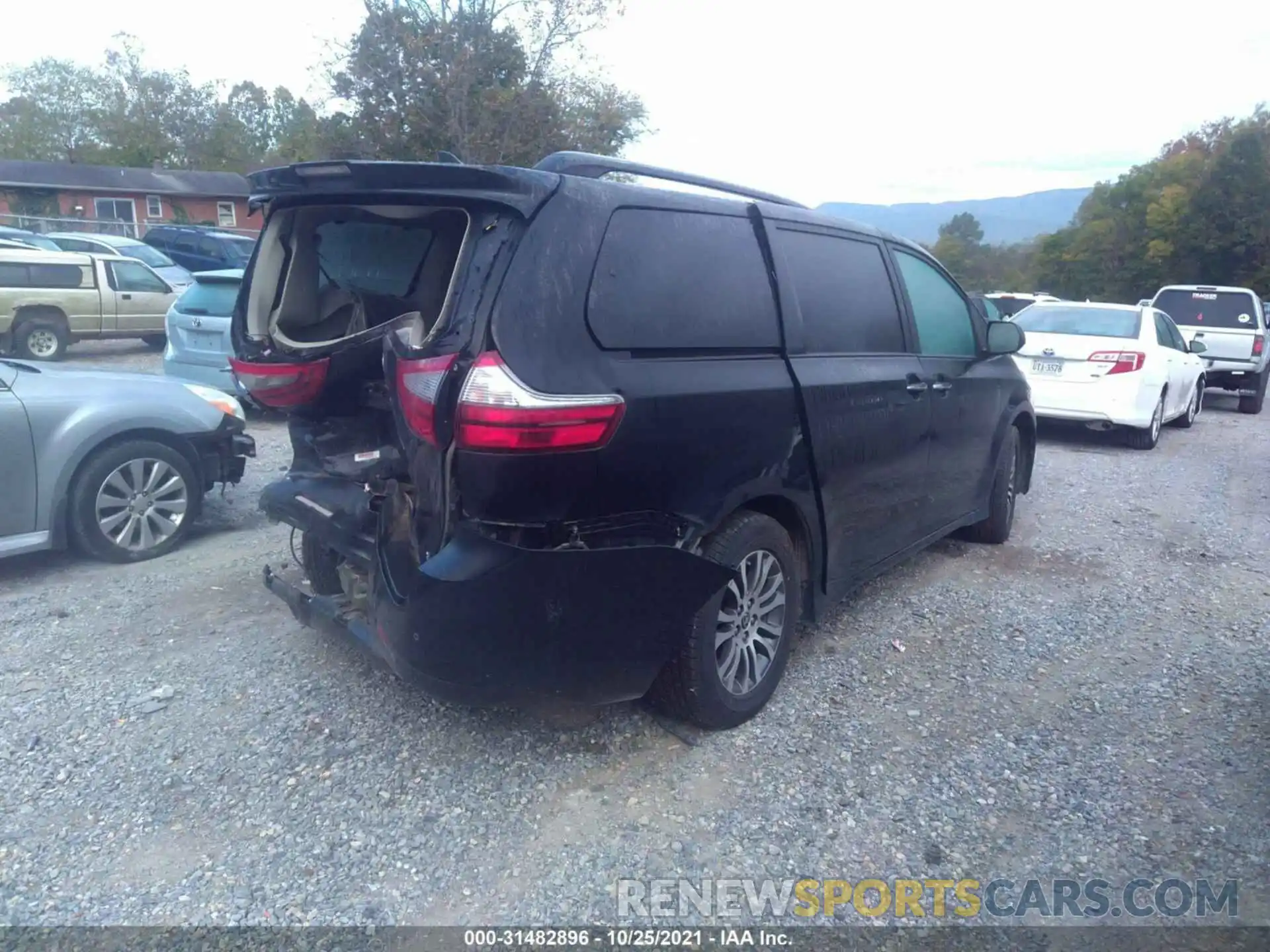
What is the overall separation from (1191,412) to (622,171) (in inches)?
448

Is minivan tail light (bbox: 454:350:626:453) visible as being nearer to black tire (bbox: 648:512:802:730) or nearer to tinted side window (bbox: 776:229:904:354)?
black tire (bbox: 648:512:802:730)

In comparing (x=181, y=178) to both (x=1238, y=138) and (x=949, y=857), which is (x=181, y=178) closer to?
(x=1238, y=138)

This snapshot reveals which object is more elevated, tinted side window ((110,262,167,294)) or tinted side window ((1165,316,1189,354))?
tinted side window ((110,262,167,294))

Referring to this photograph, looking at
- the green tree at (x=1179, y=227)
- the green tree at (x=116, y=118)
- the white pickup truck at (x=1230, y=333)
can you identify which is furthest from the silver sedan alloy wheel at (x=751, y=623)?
the green tree at (x=116, y=118)

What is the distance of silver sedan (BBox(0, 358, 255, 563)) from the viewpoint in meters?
5.28

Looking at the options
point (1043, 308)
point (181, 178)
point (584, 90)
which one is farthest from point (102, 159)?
point (1043, 308)

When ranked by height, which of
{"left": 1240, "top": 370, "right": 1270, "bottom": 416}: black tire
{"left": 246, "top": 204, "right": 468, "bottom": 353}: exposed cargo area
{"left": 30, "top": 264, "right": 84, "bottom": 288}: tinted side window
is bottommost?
{"left": 1240, "top": 370, "right": 1270, "bottom": 416}: black tire

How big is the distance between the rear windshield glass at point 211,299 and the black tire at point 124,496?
4034mm

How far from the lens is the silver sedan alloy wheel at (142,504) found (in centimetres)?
568

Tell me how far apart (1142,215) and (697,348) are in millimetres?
50020

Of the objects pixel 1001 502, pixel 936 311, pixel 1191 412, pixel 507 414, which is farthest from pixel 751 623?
pixel 1191 412

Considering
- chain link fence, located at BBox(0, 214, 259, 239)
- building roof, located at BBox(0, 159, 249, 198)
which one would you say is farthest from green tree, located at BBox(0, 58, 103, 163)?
chain link fence, located at BBox(0, 214, 259, 239)

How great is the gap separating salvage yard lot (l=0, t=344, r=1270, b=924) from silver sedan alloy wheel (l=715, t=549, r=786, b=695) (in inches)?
8.7

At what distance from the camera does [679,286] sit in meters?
3.52
